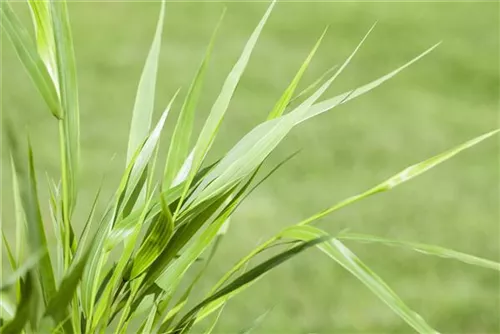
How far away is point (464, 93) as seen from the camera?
349 cm

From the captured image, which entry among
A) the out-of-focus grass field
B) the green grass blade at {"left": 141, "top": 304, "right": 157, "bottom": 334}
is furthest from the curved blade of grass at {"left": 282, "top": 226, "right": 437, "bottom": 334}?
the out-of-focus grass field

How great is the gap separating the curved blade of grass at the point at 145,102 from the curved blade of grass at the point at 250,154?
0.30 ft

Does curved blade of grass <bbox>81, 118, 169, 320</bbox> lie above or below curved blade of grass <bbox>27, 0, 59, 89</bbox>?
below

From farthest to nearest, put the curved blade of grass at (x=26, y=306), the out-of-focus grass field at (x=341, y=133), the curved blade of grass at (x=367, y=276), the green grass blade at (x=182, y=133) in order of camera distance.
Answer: the out-of-focus grass field at (x=341, y=133) → the green grass blade at (x=182, y=133) → the curved blade of grass at (x=367, y=276) → the curved blade of grass at (x=26, y=306)

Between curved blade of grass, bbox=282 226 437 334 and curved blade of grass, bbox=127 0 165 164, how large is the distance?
176 millimetres

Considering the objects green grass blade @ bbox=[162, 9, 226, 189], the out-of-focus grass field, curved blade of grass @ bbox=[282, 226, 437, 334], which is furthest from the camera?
the out-of-focus grass field

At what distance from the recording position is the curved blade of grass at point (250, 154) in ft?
1.94

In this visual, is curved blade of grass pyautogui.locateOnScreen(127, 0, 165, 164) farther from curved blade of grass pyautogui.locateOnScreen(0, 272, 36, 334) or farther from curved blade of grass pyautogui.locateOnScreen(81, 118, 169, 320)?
curved blade of grass pyautogui.locateOnScreen(0, 272, 36, 334)

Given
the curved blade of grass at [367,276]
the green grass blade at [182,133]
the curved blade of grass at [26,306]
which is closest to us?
the curved blade of grass at [26,306]

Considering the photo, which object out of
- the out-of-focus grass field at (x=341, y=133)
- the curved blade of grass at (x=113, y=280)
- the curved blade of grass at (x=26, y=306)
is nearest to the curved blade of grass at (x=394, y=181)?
the curved blade of grass at (x=113, y=280)

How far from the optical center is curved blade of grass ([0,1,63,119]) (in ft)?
1.87

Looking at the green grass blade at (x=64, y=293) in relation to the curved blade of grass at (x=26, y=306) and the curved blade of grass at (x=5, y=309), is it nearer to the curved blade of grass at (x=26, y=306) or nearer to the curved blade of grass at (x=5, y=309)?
the curved blade of grass at (x=26, y=306)

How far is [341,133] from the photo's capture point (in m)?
3.06

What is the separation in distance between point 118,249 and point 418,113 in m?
1.48
